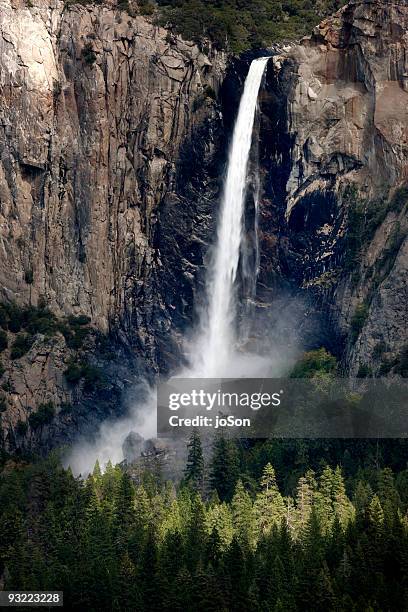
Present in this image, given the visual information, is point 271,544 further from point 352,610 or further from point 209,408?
point 209,408

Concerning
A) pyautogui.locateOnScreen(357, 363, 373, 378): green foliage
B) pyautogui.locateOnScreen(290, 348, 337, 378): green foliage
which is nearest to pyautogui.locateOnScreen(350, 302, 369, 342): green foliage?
pyautogui.locateOnScreen(290, 348, 337, 378): green foliage

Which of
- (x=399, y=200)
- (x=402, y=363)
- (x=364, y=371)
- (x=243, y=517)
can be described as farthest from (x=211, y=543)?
(x=399, y=200)

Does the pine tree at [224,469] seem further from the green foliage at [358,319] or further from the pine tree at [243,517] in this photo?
the green foliage at [358,319]

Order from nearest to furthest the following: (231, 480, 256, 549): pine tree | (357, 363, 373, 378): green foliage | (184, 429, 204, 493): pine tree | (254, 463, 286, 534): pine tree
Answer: (231, 480, 256, 549): pine tree
(254, 463, 286, 534): pine tree
(357, 363, 373, 378): green foliage
(184, 429, 204, 493): pine tree

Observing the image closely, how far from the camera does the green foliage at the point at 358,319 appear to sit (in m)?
193

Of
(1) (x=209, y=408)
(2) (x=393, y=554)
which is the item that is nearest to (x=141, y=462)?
(1) (x=209, y=408)

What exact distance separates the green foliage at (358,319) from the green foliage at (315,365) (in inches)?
122

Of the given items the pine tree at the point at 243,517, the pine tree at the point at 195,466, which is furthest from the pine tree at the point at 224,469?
the pine tree at the point at 243,517

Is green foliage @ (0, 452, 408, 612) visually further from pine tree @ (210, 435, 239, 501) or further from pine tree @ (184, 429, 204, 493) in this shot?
pine tree @ (184, 429, 204, 493)

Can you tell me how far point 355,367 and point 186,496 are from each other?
1772 centimetres

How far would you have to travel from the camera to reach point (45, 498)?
186 meters

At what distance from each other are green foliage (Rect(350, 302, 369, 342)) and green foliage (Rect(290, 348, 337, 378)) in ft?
10.2

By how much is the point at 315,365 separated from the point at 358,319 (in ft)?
18.5

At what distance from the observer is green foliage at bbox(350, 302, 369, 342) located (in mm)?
193375
